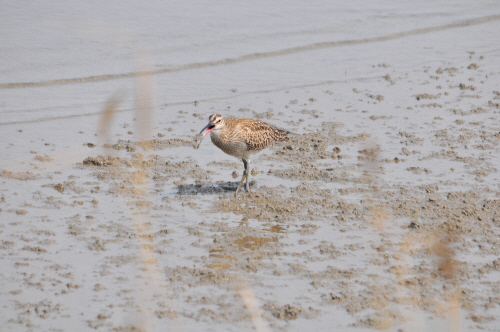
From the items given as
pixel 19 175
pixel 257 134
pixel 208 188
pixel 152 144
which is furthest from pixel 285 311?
pixel 152 144

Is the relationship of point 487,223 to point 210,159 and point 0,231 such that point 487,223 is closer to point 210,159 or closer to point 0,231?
point 210,159

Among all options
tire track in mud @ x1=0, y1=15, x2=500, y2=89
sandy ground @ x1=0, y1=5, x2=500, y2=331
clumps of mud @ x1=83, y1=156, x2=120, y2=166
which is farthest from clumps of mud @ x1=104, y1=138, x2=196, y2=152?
tire track in mud @ x1=0, y1=15, x2=500, y2=89

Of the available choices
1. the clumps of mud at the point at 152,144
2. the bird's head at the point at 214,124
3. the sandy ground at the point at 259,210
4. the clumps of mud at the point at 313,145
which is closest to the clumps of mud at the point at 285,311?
the sandy ground at the point at 259,210

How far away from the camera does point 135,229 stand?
22.0 ft

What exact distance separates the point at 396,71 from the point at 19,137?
7103 mm

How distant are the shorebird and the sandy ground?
41 cm

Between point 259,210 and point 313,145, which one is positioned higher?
point 313,145

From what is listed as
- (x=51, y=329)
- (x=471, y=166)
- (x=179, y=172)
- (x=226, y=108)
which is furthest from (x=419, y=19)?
(x=51, y=329)

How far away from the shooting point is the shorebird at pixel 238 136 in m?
7.80

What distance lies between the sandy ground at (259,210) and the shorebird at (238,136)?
16.3 inches

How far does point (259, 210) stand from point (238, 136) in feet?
3.19

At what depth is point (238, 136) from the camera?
7.87 meters

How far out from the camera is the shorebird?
307 inches

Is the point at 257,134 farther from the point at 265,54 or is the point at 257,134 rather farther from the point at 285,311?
the point at 265,54
